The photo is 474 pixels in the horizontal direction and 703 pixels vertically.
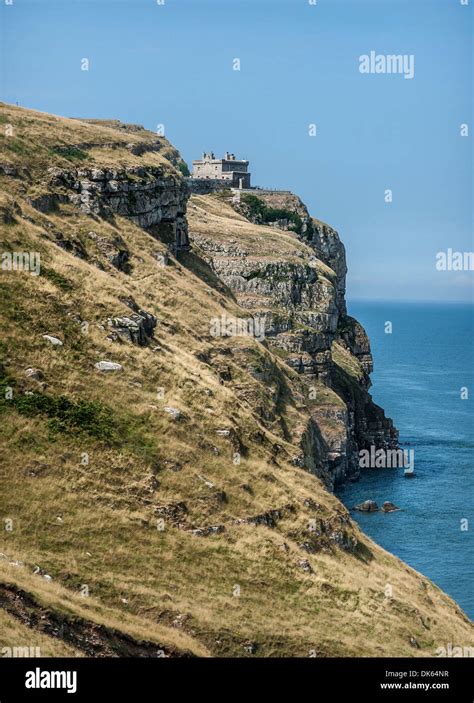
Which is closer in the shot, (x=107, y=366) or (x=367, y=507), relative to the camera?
(x=107, y=366)

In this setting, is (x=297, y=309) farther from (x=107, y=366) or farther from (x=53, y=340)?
(x=53, y=340)

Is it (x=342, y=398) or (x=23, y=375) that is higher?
(x=23, y=375)

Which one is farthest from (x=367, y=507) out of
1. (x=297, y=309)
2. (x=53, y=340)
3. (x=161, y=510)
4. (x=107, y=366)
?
(x=161, y=510)

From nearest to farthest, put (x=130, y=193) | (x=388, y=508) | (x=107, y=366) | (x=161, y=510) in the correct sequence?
(x=161, y=510) → (x=107, y=366) → (x=130, y=193) → (x=388, y=508)

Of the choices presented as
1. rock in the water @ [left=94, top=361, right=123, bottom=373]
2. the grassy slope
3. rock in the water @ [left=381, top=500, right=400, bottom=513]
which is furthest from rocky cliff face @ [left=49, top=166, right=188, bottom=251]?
rock in the water @ [left=381, top=500, right=400, bottom=513]

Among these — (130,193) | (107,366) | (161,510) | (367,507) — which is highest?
(130,193)

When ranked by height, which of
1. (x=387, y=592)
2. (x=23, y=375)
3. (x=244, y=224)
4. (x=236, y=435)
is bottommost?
(x=387, y=592)

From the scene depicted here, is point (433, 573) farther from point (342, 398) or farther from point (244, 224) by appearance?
point (244, 224)
